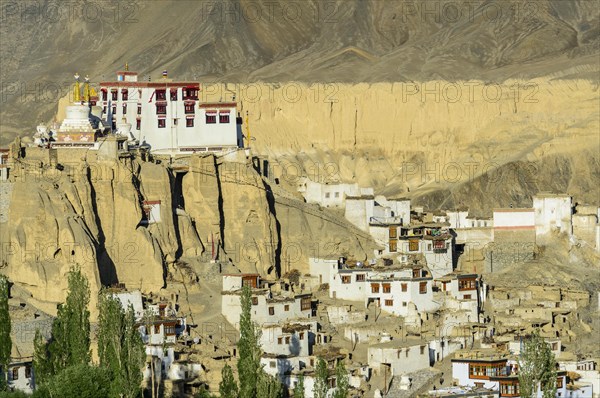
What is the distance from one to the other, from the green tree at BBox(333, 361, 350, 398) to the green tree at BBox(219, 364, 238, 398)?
3.40m

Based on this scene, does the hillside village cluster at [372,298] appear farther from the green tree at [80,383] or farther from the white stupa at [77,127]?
the green tree at [80,383]

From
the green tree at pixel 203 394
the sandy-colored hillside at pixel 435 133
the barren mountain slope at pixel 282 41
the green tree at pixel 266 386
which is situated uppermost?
the barren mountain slope at pixel 282 41

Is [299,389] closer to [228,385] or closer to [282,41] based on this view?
[228,385]

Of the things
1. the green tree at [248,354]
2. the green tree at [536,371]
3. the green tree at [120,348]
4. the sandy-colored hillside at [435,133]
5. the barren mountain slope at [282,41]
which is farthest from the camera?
the barren mountain slope at [282,41]

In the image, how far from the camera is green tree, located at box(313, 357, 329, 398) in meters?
71.9

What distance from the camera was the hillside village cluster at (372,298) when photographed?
7906 centimetres

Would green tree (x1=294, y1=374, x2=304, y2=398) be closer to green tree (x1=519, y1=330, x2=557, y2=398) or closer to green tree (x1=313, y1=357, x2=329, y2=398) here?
green tree (x1=313, y1=357, x2=329, y2=398)

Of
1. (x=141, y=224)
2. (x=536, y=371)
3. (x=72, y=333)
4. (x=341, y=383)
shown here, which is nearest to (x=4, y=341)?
(x=72, y=333)

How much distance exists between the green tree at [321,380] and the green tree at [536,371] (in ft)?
21.8

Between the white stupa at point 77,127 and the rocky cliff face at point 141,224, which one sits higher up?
the white stupa at point 77,127

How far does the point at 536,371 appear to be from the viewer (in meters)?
72.7

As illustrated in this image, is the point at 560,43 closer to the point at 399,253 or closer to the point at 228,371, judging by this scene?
the point at 399,253

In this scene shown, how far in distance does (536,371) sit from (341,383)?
6677 millimetres

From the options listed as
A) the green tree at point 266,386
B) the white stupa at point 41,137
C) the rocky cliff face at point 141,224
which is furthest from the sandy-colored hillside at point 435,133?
the green tree at point 266,386
